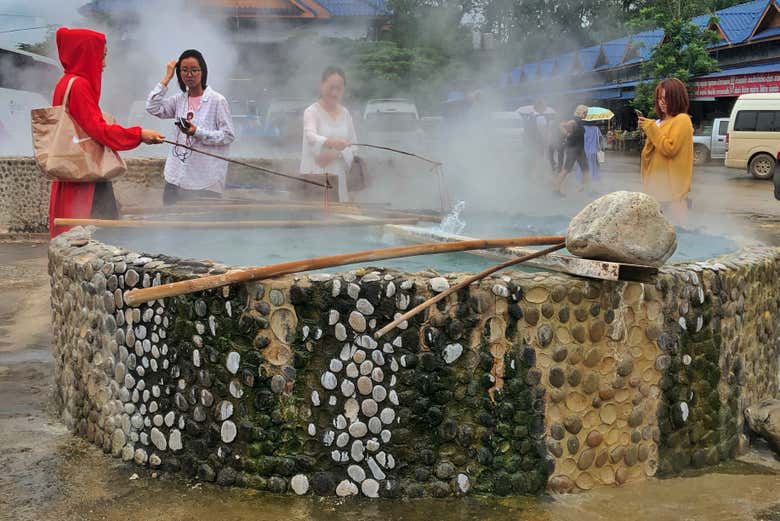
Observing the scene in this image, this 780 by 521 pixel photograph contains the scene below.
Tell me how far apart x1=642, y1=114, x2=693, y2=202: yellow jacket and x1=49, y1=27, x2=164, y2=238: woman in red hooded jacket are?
292cm

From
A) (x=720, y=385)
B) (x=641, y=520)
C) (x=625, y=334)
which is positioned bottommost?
(x=641, y=520)

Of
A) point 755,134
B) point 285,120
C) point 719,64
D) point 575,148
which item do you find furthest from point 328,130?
point 719,64

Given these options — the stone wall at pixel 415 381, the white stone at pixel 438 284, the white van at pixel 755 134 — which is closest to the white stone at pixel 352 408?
the stone wall at pixel 415 381

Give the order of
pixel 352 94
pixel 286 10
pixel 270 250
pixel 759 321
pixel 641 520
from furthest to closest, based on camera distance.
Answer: pixel 286 10 → pixel 352 94 → pixel 270 250 → pixel 759 321 → pixel 641 520

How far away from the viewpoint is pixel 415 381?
3.17 meters

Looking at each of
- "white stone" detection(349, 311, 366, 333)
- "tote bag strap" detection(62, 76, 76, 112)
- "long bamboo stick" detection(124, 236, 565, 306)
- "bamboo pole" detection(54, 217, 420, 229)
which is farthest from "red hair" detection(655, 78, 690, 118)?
"tote bag strap" detection(62, 76, 76, 112)

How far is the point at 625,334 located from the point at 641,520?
0.66 m

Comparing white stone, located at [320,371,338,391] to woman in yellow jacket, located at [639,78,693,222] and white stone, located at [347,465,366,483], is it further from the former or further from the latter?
woman in yellow jacket, located at [639,78,693,222]

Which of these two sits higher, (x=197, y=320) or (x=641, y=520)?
(x=197, y=320)

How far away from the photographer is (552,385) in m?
3.24

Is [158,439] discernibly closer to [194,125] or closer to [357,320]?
[357,320]

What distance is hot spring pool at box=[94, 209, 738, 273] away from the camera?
4605mm

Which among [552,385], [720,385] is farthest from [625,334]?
[720,385]

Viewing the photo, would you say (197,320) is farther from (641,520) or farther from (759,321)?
(759,321)
